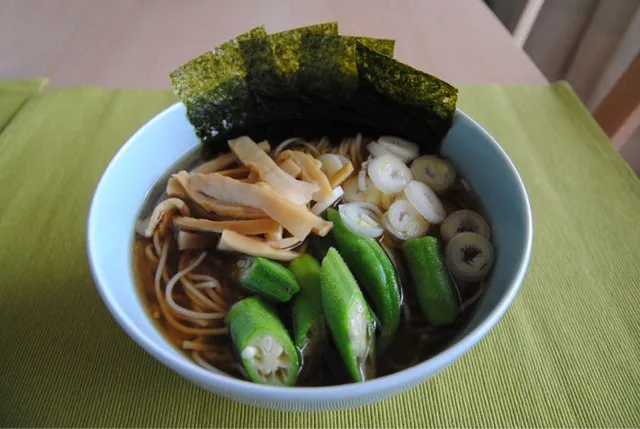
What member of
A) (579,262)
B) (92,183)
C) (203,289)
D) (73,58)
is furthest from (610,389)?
(73,58)

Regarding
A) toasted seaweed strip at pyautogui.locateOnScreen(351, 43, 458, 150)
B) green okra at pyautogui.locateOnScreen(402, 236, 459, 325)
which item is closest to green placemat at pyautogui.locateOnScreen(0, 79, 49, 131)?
toasted seaweed strip at pyautogui.locateOnScreen(351, 43, 458, 150)

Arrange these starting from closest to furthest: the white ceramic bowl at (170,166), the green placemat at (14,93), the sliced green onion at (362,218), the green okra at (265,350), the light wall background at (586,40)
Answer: the white ceramic bowl at (170,166) < the green okra at (265,350) < the sliced green onion at (362,218) < the green placemat at (14,93) < the light wall background at (586,40)

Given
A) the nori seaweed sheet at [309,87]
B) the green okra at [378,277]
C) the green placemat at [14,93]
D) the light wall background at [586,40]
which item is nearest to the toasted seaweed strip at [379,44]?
the nori seaweed sheet at [309,87]

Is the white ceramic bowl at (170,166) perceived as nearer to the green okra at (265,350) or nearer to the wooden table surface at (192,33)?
the green okra at (265,350)

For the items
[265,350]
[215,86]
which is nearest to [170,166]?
[215,86]

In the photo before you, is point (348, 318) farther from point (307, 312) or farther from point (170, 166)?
point (170, 166)

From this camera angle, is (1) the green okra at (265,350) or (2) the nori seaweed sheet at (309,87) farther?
(2) the nori seaweed sheet at (309,87)

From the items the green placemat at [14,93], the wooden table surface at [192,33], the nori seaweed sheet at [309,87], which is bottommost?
the green placemat at [14,93]
